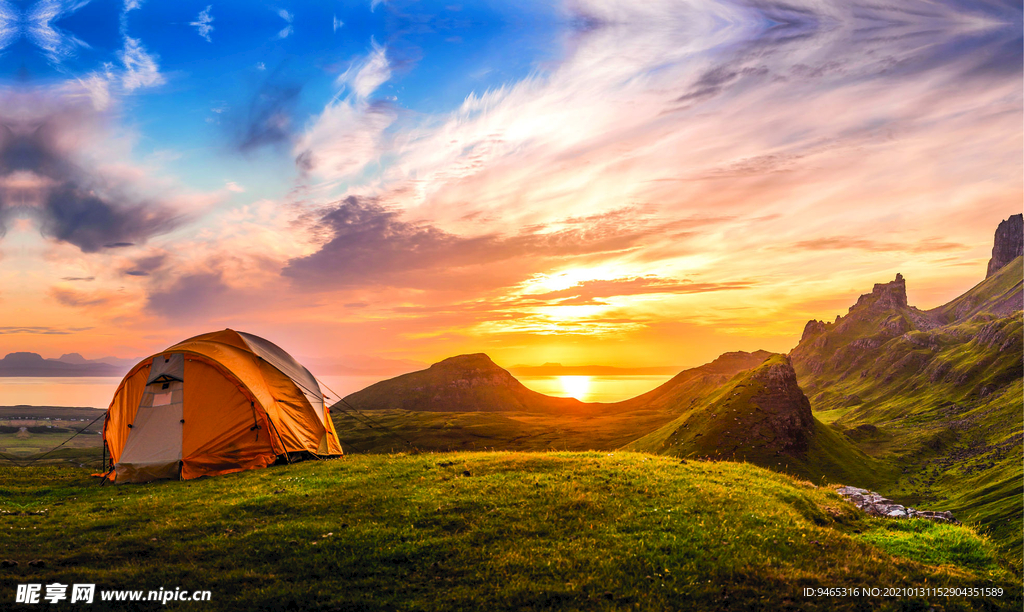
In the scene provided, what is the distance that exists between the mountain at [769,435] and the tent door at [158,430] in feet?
406

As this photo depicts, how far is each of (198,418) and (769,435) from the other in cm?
14294

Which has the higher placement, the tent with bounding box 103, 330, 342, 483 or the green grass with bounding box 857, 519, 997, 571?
the tent with bounding box 103, 330, 342, 483

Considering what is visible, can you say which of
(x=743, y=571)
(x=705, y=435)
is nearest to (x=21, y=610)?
(x=743, y=571)

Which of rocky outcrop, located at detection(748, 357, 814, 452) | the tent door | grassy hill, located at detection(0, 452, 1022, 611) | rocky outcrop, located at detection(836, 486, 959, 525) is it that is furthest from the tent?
rocky outcrop, located at detection(748, 357, 814, 452)

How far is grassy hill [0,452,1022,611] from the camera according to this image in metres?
11.7

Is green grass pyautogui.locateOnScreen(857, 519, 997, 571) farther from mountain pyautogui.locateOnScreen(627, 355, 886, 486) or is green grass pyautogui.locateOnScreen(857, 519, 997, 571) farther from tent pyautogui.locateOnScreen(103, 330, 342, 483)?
mountain pyautogui.locateOnScreen(627, 355, 886, 486)

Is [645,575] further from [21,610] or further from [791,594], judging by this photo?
[21,610]

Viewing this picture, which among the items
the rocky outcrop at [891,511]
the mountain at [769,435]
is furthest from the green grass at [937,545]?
the mountain at [769,435]

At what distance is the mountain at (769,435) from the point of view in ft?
441

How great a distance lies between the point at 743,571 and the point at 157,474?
94.3 feet

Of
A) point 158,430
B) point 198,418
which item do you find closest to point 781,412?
point 198,418

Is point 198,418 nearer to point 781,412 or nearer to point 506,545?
point 506,545

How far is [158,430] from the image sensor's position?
28469 millimetres

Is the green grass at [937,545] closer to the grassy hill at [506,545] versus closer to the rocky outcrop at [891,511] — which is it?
the grassy hill at [506,545]
